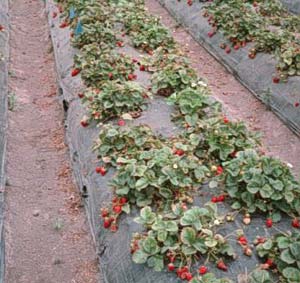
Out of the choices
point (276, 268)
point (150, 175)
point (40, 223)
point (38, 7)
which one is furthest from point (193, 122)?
point (38, 7)

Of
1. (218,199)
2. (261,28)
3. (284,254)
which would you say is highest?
(284,254)

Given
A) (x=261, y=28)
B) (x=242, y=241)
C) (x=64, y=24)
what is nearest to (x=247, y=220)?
(x=242, y=241)

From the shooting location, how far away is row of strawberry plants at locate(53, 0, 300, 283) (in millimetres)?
3555

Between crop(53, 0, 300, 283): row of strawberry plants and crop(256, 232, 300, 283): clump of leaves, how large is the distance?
6.1 inches

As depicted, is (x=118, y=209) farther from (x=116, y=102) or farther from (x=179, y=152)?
(x=116, y=102)

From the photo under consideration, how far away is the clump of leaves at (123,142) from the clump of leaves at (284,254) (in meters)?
1.51

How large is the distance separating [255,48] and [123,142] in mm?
3524

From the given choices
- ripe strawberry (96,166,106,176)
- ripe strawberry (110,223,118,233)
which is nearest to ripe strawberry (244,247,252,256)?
ripe strawberry (110,223,118,233)

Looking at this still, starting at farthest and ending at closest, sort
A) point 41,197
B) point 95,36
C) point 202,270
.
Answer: point 95,36 → point 41,197 → point 202,270

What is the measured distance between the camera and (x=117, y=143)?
4785mm

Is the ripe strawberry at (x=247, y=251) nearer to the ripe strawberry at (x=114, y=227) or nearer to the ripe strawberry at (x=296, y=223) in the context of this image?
the ripe strawberry at (x=296, y=223)

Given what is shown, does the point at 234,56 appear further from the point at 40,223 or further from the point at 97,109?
the point at 40,223

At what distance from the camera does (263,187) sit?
3918mm

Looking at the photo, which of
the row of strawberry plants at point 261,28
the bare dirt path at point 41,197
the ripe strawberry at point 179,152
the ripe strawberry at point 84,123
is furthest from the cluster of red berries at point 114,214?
the row of strawberry plants at point 261,28
